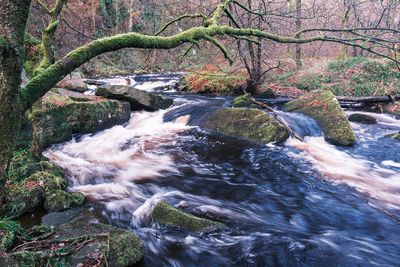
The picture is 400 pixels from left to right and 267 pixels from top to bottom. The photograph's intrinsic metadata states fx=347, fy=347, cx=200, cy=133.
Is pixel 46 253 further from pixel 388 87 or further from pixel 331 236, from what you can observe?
pixel 388 87

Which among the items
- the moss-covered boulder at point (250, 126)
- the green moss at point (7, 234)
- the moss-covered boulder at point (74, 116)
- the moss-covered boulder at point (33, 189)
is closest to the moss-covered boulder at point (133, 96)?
the moss-covered boulder at point (74, 116)

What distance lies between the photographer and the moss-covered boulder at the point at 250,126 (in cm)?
894

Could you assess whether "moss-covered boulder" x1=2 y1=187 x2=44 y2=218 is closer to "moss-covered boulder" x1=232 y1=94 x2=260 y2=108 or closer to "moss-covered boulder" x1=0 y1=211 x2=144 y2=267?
"moss-covered boulder" x1=0 y1=211 x2=144 y2=267

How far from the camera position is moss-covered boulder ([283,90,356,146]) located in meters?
9.07

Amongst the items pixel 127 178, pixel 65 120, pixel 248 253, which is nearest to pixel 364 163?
pixel 248 253

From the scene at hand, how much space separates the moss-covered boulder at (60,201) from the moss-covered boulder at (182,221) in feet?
4.37

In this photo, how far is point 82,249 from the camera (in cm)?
354

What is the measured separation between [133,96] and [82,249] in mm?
8385

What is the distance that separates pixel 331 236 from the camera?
16.0ft

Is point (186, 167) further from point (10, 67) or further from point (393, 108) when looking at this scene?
point (393, 108)

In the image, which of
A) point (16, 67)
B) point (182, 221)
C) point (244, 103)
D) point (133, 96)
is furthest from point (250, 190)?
point (133, 96)

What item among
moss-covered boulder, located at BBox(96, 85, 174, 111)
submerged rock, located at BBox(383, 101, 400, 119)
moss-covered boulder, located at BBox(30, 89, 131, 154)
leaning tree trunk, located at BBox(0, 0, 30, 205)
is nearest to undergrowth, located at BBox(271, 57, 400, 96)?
submerged rock, located at BBox(383, 101, 400, 119)

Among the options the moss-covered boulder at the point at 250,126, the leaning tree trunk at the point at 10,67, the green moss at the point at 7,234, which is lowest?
the green moss at the point at 7,234

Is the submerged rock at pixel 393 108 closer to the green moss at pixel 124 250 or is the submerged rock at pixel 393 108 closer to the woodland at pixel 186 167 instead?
the woodland at pixel 186 167
